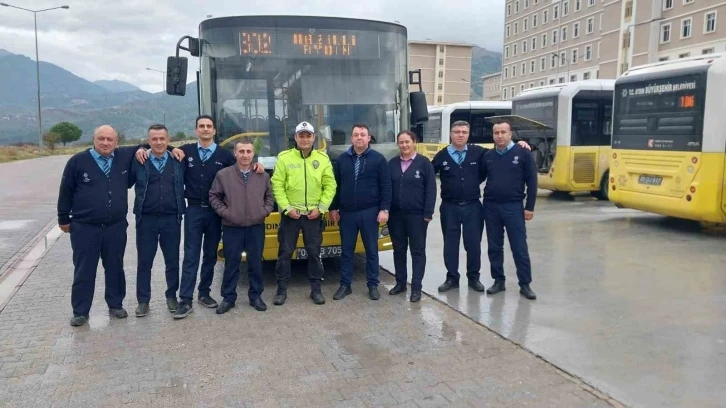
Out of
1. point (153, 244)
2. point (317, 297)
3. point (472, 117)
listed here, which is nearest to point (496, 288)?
point (317, 297)

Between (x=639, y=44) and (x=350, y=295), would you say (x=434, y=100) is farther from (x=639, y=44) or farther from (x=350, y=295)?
(x=350, y=295)

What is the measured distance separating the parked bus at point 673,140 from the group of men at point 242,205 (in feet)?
14.6

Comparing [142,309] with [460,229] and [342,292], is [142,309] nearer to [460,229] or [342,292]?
[342,292]

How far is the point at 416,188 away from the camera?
6055mm

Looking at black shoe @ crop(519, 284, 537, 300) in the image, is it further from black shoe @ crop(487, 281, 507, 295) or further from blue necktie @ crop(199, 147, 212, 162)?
blue necktie @ crop(199, 147, 212, 162)

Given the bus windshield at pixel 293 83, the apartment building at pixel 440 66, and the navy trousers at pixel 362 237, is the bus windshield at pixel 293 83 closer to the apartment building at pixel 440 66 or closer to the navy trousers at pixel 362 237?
the navy trousers at pixel 362 237

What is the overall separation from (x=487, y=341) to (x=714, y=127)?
6196 millimetres

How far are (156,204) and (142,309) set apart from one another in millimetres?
1088

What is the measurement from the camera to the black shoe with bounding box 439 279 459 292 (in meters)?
6.49

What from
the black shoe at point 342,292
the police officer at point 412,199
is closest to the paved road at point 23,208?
the black shoe at point 342,292

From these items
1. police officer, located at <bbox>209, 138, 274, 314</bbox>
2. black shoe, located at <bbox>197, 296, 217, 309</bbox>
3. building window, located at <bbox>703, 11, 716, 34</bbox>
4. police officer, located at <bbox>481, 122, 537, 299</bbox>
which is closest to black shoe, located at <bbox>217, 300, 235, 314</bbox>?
police officer, located at <bbox>209, 138, 274, 314</bbox>

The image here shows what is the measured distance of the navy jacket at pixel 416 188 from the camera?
6.06m

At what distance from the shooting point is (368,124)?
6.81 meters

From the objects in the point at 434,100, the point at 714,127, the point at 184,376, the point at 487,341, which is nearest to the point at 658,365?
the point at 487,341
